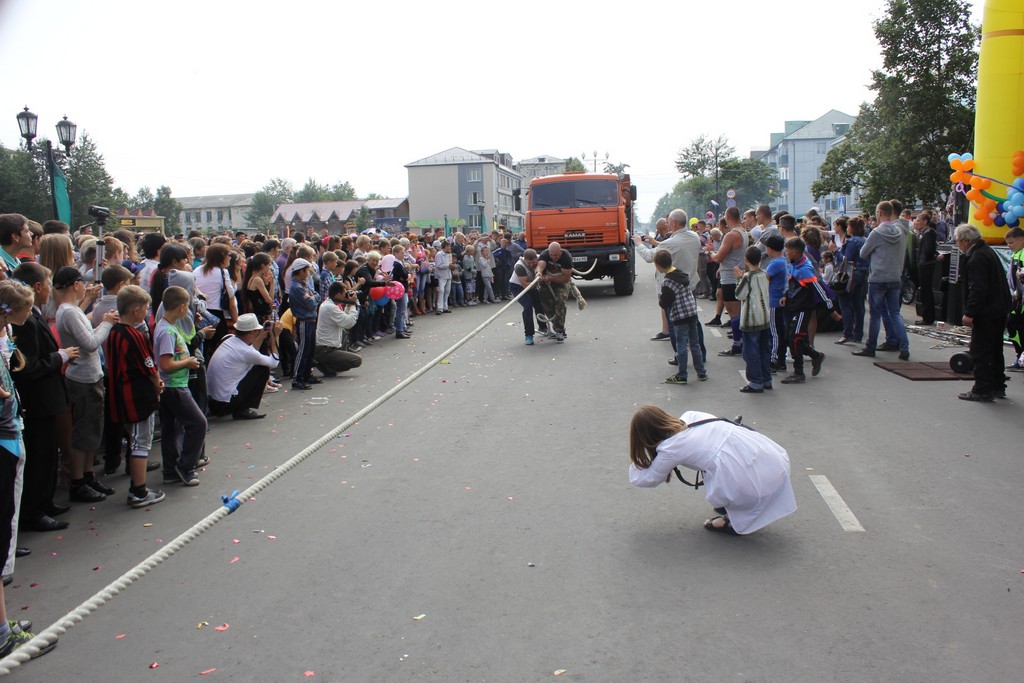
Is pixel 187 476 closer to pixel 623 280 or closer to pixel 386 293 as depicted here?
pixel 386 293

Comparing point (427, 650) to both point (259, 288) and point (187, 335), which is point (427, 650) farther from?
point (259, 288)

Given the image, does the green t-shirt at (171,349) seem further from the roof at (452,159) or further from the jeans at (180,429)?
the roof at (452,159)

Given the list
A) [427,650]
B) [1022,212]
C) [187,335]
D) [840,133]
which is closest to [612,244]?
→ [1022,212]

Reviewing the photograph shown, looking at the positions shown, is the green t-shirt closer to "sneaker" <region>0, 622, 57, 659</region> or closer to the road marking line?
"sneaker" <region>0, 622, 57, 659</region>

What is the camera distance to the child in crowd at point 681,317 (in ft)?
33.6

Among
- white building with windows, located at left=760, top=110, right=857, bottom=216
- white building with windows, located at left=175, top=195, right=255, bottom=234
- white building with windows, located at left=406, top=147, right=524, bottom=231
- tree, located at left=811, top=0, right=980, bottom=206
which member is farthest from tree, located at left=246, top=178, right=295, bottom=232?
tree, located at left=811, top=0, right=980, bottom=206

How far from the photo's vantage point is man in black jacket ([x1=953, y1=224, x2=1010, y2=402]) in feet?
28.8

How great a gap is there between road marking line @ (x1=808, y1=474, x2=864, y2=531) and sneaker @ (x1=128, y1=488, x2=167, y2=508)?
480cm

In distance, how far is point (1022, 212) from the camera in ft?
41.8

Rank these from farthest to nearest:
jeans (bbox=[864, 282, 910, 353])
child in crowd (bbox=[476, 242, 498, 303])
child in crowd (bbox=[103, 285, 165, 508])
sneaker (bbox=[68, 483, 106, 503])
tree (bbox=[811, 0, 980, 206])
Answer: tree (bbox=[811, 0, 980, 206]) < child in crowd (bbox=[476, 242, 498, 303]) < jeans (bbox=[864, 282, 910, 353]) < sneaker (bbox=[68, 483, 106, 503]) < child in crowd (bbox=[103, 285, 165, 508])

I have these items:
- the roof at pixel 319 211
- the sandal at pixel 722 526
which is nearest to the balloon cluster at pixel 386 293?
the sandal at pixel 722 526

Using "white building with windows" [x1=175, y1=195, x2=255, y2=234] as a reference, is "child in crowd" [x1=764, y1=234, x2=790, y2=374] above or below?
below

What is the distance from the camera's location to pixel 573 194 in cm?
2316

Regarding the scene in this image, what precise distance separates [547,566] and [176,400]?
3.44m
